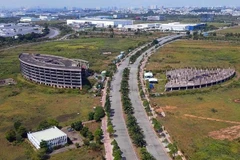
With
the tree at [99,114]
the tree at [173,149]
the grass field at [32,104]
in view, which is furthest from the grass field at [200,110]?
the grass field at [32,104]

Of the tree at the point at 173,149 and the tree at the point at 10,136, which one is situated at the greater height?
the tree at the point at 173,149

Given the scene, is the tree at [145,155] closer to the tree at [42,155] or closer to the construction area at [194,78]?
the tree at [42,155]

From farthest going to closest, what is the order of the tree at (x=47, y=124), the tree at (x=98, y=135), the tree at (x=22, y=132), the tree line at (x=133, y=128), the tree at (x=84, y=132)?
1. the tree at (x=47, y=124)
2. the tree at (x=22, y=132)
3. the tree at (x=84, y=132)
4. the tree at (x=98, y=135)
5. the tree line at (x=133, y=128)

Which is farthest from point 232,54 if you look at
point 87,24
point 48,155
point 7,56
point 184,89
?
point 87,24

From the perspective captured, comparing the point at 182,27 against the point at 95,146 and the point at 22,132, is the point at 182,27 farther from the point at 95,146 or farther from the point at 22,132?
the point at 95,146

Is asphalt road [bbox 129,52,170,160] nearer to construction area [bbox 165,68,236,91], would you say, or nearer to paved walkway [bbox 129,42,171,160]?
paved walkway [bbox 129,42,171,160]

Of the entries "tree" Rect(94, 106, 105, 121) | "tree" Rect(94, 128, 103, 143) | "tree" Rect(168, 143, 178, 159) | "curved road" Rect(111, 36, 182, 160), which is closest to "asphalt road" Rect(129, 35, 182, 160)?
"curved road" Rect(111, 36, 182, 160)
